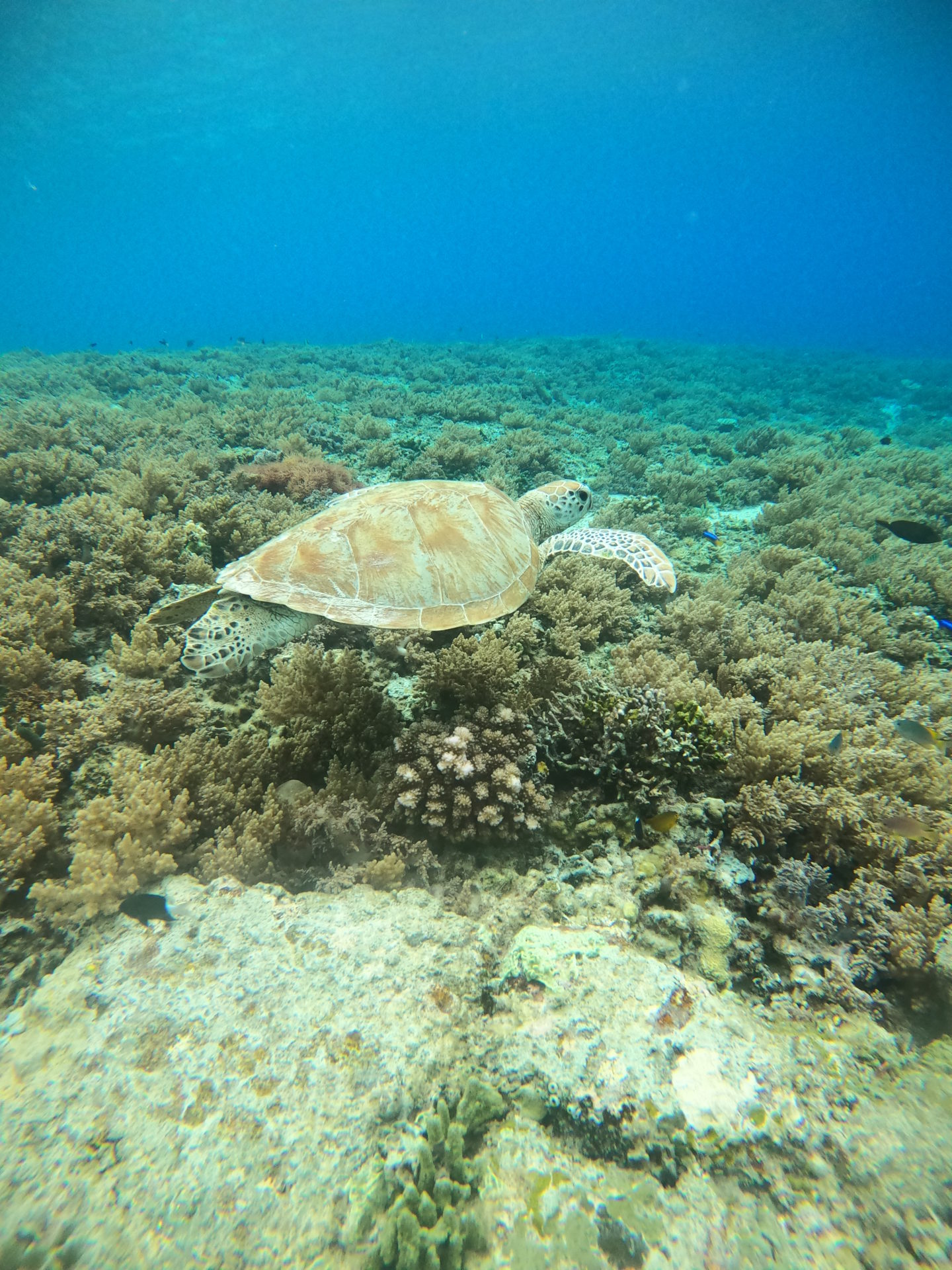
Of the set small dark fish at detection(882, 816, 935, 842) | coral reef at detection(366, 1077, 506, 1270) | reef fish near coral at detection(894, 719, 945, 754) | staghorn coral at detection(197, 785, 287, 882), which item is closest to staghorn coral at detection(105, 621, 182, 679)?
staghorn coral at detection(197, 785, 287, 882)

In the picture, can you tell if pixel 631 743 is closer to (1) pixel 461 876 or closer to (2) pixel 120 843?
(1) pixel 461 876

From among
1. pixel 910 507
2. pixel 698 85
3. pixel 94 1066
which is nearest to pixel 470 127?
pixel 698 85

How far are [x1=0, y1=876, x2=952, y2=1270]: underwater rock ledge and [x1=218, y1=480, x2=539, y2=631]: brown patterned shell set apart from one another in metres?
2.05

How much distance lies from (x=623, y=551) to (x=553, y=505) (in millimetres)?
964

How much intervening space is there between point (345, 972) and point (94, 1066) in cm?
90

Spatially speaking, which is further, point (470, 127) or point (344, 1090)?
point (470, 127)

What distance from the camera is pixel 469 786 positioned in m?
3.01

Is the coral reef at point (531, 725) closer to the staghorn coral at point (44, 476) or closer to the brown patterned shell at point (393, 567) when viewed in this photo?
the staghorn coral at point (44, 476)

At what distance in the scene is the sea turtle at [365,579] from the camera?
3.62 meters

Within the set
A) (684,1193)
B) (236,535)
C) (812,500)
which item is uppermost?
(812,500)

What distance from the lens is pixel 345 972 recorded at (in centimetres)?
214

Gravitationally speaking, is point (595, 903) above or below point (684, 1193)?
above

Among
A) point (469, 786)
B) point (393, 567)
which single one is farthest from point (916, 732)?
point (393, 567)

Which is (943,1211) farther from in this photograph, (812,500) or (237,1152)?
(812,500)
